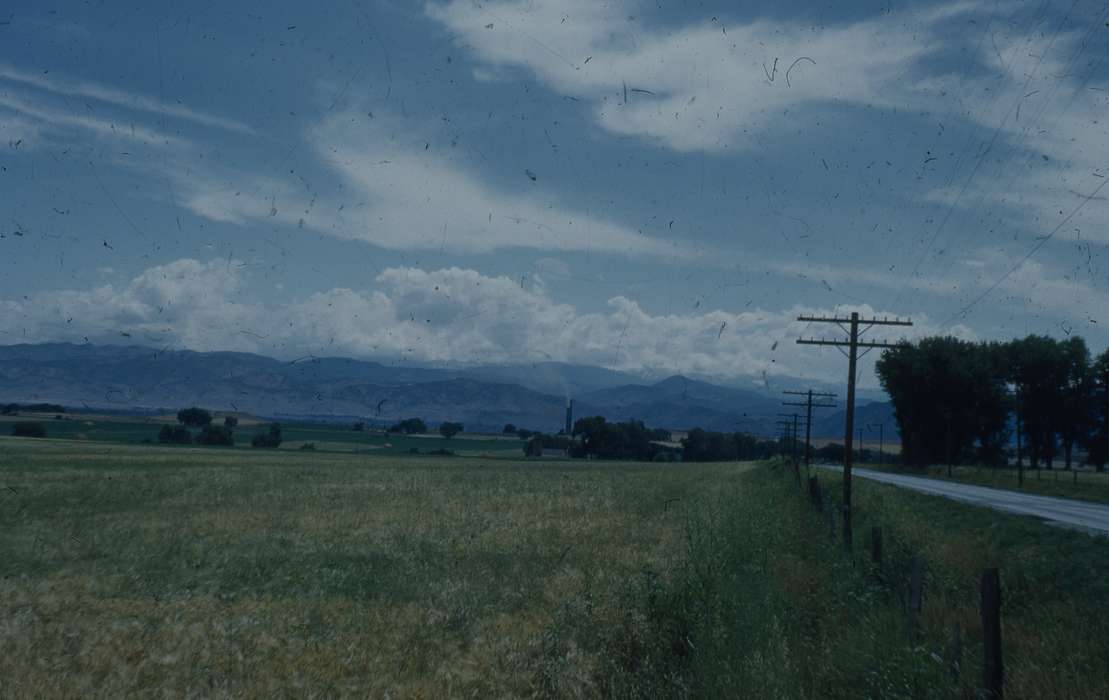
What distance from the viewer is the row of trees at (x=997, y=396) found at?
4122 inches

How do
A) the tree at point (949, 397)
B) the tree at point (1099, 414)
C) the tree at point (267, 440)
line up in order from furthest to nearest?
the tree at point (267, 440)
the tree at point (949, 397)
the tree at point (1099, 414)

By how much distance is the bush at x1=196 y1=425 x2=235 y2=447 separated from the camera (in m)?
140

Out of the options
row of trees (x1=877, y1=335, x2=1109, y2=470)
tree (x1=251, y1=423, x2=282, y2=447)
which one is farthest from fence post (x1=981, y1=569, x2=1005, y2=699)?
tree (x1=251, y1=423, x2=282, y2=447)

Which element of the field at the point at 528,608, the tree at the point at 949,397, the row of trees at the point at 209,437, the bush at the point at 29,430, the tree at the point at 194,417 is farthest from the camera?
the tree at the point at 194,417

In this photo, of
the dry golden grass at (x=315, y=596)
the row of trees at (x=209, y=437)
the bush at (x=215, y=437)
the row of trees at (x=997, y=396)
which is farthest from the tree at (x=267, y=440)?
the dry golden grass at (x=315, y=596)

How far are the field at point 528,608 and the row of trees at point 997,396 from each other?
87136mm

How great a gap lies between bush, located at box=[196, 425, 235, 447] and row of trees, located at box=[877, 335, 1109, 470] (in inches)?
3923

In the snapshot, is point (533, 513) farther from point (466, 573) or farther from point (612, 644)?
point (612, 644)

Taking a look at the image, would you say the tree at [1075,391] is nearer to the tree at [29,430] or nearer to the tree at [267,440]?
the tree at [267,440]

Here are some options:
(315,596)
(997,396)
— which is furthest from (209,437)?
(315,596)

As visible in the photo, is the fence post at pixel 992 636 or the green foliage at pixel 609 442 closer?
the fence post at pixel 992 636

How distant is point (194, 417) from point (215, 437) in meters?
39.4

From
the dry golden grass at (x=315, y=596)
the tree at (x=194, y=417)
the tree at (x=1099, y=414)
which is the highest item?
the tree at (x=1099, y=414)

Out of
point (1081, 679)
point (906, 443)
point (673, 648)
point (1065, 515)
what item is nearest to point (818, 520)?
point (1065, 515)
